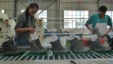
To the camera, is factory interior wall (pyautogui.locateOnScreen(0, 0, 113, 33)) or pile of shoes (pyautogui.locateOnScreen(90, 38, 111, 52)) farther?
factory interior wall (pyautogui.locateOnScreen(0, 0, 113, 33))

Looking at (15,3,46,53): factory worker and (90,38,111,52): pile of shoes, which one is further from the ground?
(15,3,46,53): factory worker

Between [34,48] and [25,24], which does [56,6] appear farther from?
[34,48]

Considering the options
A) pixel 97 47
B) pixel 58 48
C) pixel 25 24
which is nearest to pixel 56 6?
pixel 25 24

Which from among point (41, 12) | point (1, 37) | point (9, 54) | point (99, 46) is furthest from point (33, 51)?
point (41, 12)

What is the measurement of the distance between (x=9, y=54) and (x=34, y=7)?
81cm

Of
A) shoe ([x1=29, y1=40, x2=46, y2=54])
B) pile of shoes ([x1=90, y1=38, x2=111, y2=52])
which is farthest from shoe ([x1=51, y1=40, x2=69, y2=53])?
pile of shoes ([x1=90, y1=38, x2=111, y2=52])

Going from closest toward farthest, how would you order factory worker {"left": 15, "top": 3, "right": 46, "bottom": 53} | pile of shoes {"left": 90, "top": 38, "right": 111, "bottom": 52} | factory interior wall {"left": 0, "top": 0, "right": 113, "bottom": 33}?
pile of shoes {"left": 90, "top": 38, "right": 111, "bottom": 52} < factory worker {"left": 15, "top": 3, "right": 46, "bottom": 53} < factory interior wall {"left": 0, "top": 0, "right": 113, "bottom": 33}

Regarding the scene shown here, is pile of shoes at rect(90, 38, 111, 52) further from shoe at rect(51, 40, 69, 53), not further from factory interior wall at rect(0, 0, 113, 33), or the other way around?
factory interior wall at rect(0, 0, 113, 33)

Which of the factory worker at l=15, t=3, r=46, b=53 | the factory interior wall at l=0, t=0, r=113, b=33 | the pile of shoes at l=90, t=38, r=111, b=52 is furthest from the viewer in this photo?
the factory interior wall at l=0, t=0, r=113, b=33

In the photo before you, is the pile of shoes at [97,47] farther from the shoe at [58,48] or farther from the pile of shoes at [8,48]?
the pile of shoes at [8,48]

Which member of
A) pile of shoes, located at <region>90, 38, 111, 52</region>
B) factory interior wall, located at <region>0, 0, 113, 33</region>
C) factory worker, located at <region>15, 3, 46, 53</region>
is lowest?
pile of shoes, located at <region>90, 38, 111, 52</region>

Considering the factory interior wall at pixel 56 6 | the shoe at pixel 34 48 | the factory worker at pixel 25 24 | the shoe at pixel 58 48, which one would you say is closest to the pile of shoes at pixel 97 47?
the shoe at pixel 58 48

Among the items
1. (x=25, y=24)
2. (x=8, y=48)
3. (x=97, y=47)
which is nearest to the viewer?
(x=8, y=48)

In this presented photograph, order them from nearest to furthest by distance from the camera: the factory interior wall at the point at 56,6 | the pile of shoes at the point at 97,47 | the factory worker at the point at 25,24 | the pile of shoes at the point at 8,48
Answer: the pile of shoes at the point at 8,48
the pile of shoes at the point at 97,47
the factory worker at the point at 25,24
the factory interior wall at the point at 56,6
